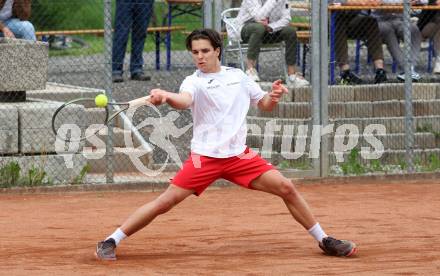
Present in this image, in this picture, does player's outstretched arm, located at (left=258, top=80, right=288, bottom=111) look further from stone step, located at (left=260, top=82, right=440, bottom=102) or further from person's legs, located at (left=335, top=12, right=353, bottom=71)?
person's legs, located at (left=335, top=12, right=353, bottom=71)

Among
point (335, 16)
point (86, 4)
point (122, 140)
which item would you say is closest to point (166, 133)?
point (122, 140)

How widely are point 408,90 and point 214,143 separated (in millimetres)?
4931

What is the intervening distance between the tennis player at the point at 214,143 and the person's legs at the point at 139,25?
17.6ft

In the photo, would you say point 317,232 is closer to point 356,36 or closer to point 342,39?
point 342,39

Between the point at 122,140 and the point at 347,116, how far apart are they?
258 centimetres

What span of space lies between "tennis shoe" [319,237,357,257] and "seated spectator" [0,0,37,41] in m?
5.83

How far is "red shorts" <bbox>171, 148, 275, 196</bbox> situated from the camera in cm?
792

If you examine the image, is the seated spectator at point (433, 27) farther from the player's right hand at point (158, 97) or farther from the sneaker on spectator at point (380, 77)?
the player's right hand at point (158, 97)

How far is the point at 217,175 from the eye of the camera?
7984mm

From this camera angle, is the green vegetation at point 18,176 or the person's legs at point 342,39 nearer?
the green vegetation at point 18,176

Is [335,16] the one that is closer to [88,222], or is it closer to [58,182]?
[58,182]

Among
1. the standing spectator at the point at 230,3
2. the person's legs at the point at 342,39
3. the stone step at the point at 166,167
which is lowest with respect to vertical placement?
the stone step at the point at 166,167

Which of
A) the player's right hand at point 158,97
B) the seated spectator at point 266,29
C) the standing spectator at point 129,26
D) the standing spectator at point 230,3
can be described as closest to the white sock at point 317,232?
the player's right hand at point 158,97

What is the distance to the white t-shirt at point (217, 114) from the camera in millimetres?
7859
